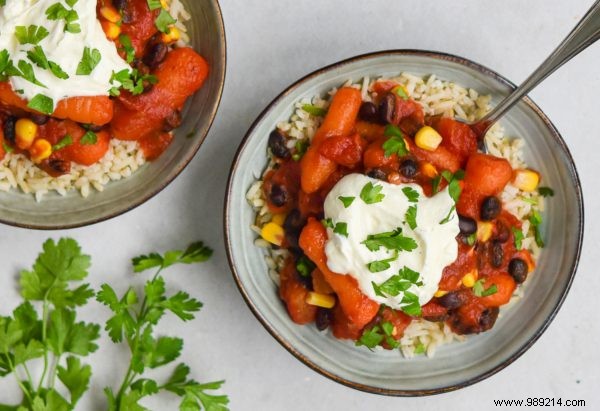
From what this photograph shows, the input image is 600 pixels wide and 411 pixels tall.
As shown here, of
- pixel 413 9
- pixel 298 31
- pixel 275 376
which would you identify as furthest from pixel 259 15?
pixel 275 376

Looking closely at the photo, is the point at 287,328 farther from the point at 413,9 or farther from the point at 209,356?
the point at 413,9

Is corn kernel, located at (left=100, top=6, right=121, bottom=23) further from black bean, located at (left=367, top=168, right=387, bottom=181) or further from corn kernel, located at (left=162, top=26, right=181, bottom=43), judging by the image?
black bean, located at (left=367, top=168, right=387, bottom=181)

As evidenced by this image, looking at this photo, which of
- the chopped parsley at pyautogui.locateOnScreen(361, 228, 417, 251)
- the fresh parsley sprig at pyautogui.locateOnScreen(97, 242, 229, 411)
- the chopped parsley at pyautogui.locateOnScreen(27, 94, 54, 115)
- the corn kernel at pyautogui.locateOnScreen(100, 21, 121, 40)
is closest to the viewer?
the chopped parsley at pyautogui.locateOnScreen(361, 228, 417, 251)

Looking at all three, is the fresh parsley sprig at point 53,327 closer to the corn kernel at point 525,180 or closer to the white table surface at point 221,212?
the white table surface at point 221,212

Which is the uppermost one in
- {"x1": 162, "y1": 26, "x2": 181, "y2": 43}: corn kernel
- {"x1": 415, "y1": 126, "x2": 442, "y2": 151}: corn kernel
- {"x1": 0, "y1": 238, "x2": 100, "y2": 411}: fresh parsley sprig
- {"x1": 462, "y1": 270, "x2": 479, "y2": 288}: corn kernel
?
{"x1": 415, "y1": 126, "x2": 442, "y2": 151}: corn kernel

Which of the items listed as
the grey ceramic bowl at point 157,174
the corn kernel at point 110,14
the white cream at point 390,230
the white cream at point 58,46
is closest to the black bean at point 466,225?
the white cream at point 390,230

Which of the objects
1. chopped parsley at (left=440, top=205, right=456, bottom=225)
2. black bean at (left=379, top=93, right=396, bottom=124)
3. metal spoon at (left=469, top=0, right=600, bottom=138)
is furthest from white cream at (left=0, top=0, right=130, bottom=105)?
metal spoon at (left=469, top=0, right=600, bottom=138)
